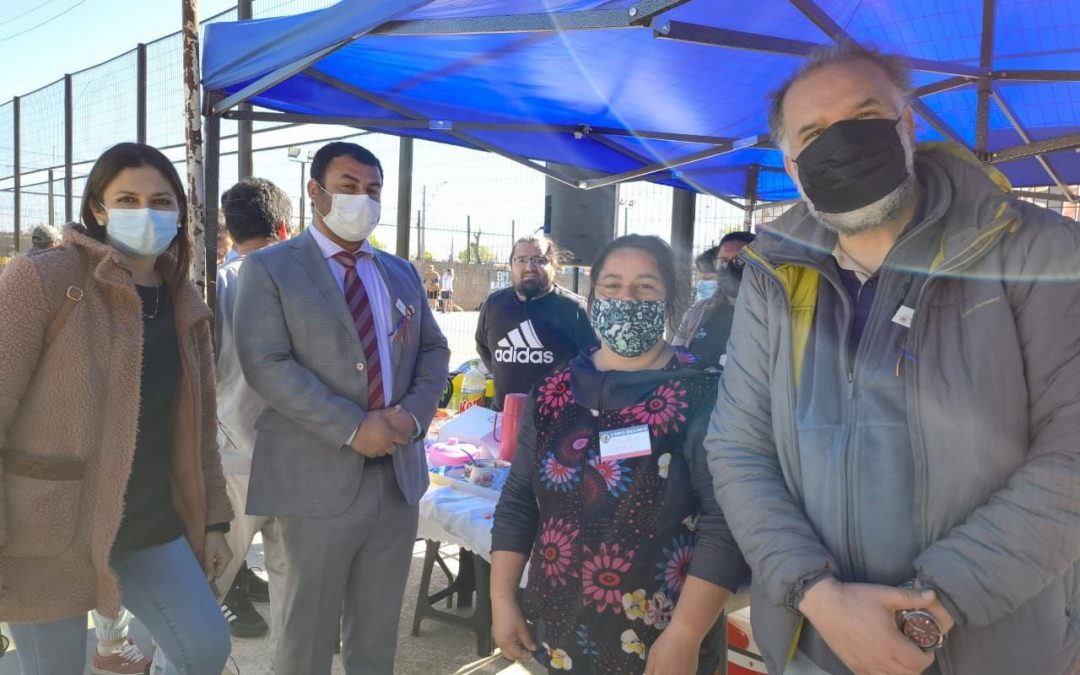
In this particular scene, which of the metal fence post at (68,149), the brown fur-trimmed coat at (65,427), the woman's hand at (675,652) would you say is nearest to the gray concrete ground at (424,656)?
the brown fur-trimmed coat at (65,427)

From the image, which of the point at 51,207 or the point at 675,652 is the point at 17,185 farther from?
the point at 675,652

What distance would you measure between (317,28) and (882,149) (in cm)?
200

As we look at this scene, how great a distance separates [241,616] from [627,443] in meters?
2.75

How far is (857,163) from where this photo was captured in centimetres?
139

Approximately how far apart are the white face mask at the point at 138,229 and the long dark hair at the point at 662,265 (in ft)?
4.11

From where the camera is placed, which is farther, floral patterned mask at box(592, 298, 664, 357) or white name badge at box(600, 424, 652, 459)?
floral patterned mask at box(592, 298, 664, 357)

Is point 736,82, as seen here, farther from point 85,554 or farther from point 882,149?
point 85,554

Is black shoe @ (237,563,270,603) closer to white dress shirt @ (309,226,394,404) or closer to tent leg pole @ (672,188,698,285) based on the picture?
→ white dress shirt @ (309,226,394,404)

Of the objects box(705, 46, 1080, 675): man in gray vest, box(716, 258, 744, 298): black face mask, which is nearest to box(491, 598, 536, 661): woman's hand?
box(705, 46, 1080, 675): man in gray vest

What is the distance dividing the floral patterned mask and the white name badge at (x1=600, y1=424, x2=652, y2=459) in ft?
0.73

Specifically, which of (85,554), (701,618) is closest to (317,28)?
(85,554)

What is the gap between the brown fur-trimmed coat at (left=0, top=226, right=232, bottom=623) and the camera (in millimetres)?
1787

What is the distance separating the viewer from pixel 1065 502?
116 centimetres

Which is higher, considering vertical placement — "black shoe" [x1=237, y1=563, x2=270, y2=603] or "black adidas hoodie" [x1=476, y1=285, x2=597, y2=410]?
"black adidas hoodie" [x1=476, y1=285, x2=597, y2=410]
